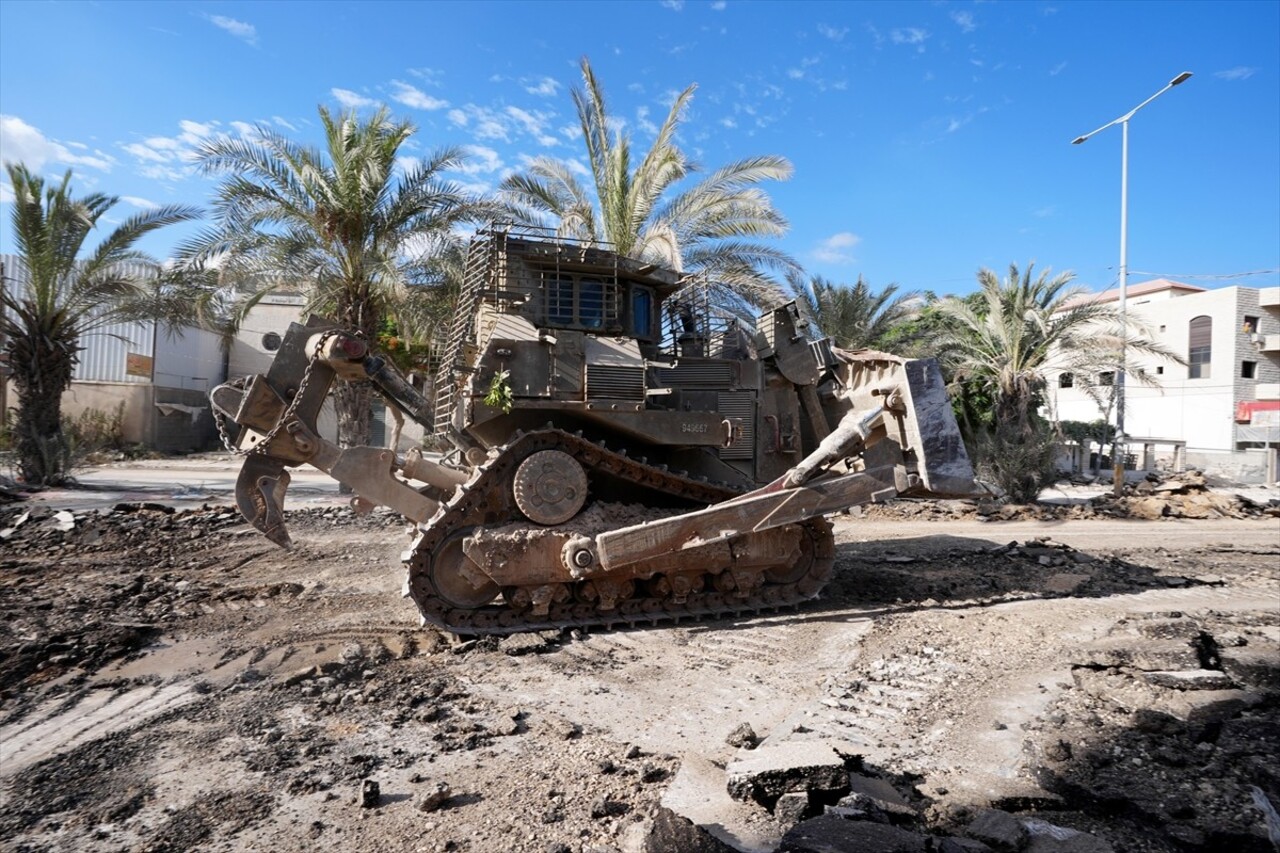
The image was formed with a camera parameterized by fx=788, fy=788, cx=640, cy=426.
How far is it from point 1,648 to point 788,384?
7.70m

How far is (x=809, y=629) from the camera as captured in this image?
7.37m

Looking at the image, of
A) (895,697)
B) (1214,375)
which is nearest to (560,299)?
(895,697)

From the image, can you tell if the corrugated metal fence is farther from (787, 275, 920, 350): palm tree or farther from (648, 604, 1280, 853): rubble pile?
(648, 604, 1280, 853): rubble pile

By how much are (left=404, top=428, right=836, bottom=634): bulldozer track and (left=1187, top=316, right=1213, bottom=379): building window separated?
126 ft

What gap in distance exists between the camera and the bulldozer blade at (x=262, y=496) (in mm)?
7445

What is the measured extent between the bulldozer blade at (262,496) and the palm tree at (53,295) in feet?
42.0

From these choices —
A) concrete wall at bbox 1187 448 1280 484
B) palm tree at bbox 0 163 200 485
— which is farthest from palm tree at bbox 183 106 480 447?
concrete wall at bbox 1187 448 1280 484

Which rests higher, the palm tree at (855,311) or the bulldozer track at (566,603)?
the palm tree at (855,311)

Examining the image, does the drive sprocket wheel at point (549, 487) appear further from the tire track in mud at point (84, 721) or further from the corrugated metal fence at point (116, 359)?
the corrugated metal fence at point (116, 359)

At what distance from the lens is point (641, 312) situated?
875 cm

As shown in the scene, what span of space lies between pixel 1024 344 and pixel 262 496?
2038 cm

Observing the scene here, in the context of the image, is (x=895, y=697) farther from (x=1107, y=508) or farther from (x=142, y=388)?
(x=142, y=388)

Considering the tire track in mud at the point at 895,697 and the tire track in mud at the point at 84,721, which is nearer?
the tire track in mud at the point at 84,721

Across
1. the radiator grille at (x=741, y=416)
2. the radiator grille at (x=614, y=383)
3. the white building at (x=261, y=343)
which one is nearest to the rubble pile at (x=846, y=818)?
the radiator grille at (x=614, y=383)
